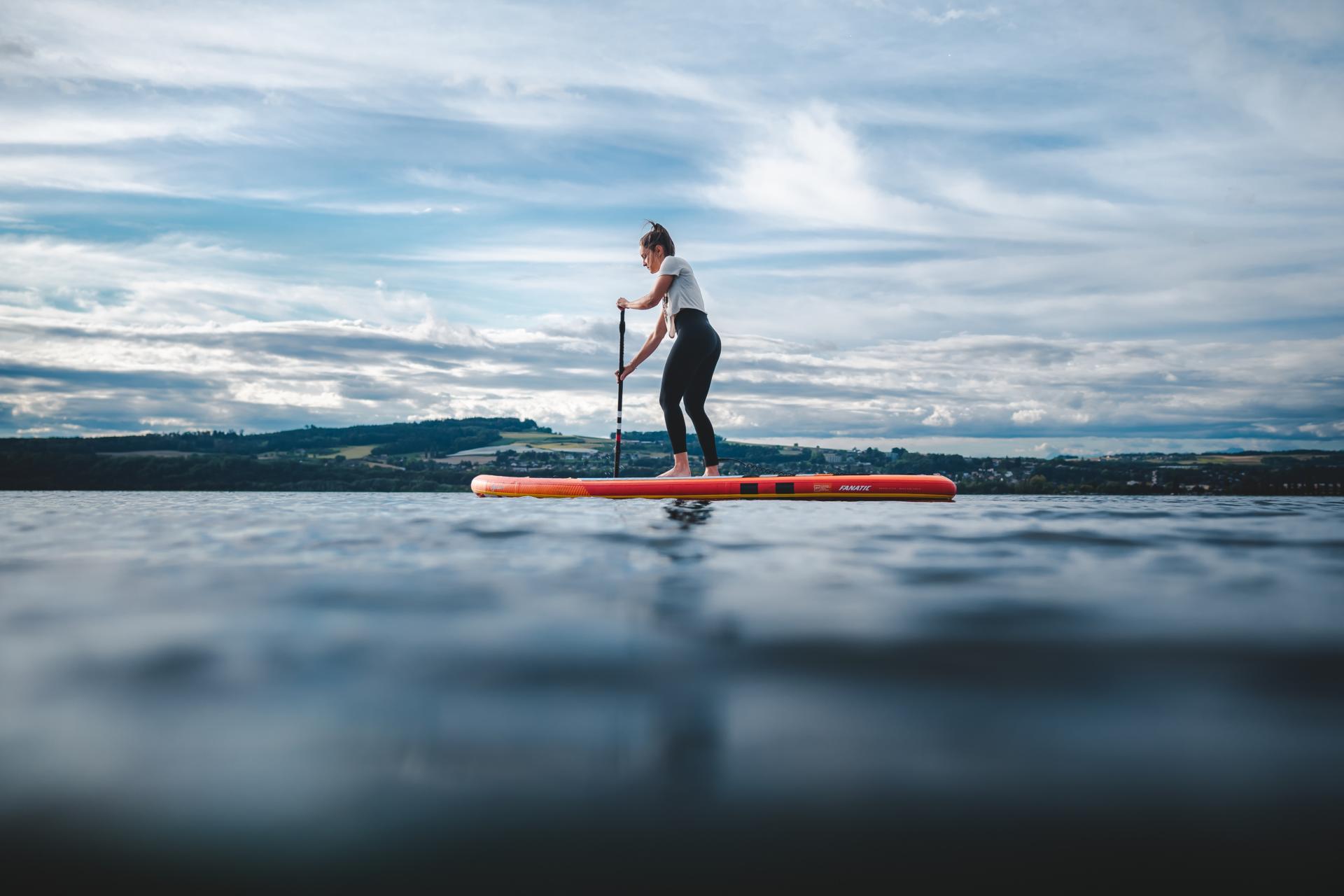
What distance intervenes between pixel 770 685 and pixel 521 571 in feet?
7.22

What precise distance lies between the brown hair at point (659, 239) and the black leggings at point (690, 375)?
3.35 feet

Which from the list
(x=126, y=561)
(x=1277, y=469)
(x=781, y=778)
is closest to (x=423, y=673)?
(x=781, y=778)

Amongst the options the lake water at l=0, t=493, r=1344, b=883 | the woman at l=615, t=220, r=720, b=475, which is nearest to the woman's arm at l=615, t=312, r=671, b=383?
the woman at l=615, t=220, r=720, b=475

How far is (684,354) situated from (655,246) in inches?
70.1

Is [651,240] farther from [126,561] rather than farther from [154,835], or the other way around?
[154,835]

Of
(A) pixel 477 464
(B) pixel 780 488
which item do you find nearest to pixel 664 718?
(B) pixel 780 488

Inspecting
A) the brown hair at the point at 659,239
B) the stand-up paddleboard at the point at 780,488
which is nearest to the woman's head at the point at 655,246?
the brown hair at the point at 659,239

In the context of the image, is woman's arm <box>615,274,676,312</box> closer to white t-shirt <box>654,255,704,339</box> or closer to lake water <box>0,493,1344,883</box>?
white t-shirt <box>654,255,704,339</box>

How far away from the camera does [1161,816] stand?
4.22 feet

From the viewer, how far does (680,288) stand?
35.0 ft

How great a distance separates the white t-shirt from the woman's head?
0.32m

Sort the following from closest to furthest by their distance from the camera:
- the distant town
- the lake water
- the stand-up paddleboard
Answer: the lake water
the stand-up paddleboard
the distant town

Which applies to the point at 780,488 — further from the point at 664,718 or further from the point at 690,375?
the point at 664,718

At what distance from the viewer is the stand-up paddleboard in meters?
10.2
